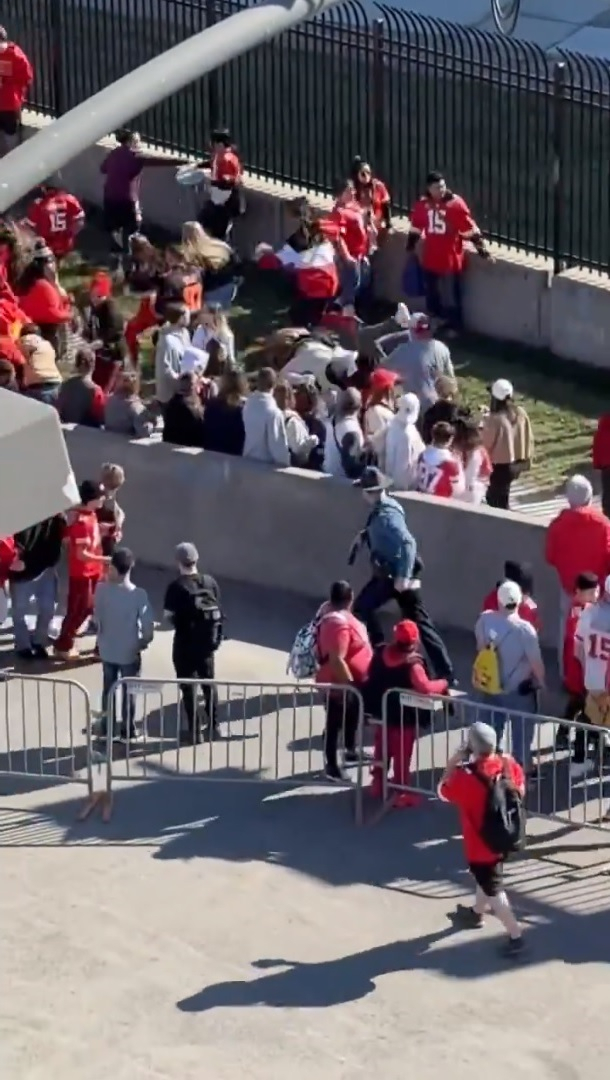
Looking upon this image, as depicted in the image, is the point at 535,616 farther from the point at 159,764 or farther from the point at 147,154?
the point at 147,154

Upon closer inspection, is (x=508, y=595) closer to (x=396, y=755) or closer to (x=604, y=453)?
(x=396, y=755)

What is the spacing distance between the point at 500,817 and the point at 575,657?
1982 millimetres

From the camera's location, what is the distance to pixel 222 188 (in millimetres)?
21234

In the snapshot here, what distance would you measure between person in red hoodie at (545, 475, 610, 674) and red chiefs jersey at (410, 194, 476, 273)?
19.2 ft

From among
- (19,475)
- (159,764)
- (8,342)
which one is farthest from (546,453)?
(19,475)

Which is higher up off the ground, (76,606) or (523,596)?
(523,596)

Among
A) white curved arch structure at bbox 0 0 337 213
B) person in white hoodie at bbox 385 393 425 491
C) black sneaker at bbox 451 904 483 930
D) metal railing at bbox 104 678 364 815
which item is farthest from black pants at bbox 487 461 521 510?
white curved arch structure at bbox 0 0 337 213

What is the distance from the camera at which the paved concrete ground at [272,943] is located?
11.5 meters

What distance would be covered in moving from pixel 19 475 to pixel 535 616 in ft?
23.5

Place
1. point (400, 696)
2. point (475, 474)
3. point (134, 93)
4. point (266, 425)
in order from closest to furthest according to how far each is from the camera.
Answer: point (134, 93) < point (400, 696) < point (475, 474) < point (266, 425)

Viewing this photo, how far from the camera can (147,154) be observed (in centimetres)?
2227

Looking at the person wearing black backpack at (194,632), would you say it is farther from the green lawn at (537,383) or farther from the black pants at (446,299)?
the black pants at (446,299)

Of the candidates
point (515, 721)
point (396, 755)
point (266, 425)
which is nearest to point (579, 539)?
point (515, 721)

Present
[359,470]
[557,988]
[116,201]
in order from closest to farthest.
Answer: [557,988] → [359,470] → [116,201]
